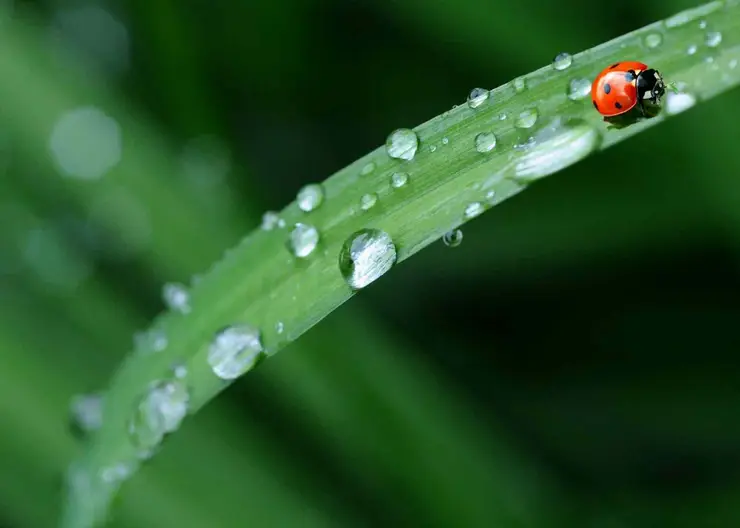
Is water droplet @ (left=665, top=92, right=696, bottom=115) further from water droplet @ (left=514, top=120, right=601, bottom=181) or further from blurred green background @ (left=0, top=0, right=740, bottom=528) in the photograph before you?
blurred green background @ (left=0, top=0, right=740, bottom=528)

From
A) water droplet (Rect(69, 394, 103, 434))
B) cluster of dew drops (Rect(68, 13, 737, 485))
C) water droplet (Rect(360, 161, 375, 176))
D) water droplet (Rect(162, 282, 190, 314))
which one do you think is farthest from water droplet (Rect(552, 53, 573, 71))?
water droplet (Rect(69, 394, 103, 434))

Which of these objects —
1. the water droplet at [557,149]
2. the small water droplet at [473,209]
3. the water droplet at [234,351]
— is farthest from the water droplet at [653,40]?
the water droplet at [234,351]

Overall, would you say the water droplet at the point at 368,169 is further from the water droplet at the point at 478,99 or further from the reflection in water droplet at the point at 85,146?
the reflection in water droplet at the point at 85,146

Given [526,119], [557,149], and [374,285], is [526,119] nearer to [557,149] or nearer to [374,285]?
[557,149]

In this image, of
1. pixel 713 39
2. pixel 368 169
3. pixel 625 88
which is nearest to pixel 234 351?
pixel 368 169

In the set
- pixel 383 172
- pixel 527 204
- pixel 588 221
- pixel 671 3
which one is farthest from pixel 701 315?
pixel 383 172
